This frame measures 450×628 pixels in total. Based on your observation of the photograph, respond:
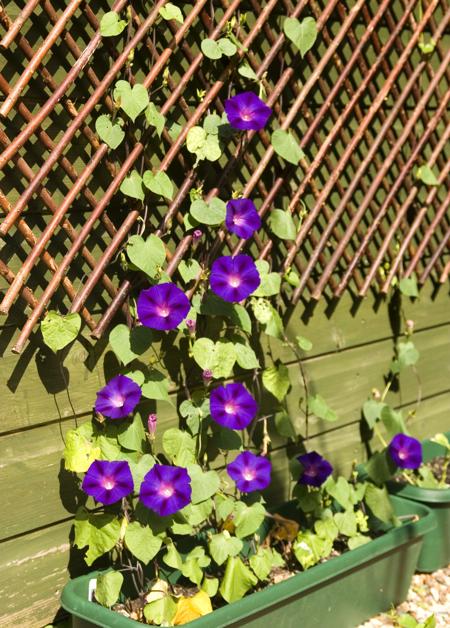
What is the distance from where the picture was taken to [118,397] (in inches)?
85.3

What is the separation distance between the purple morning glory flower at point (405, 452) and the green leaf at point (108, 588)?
3.24 feet

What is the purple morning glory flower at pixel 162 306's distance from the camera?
215 centimetres

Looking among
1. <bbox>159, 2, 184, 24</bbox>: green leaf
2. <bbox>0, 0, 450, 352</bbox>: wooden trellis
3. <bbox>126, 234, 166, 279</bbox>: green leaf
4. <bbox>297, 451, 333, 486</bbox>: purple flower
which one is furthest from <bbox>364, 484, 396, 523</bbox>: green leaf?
<bbox>159, 2, 184, 24</bbox>: green leaf

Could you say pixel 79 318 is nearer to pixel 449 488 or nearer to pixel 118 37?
pixel 118 37

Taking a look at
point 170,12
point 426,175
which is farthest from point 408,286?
point 170,12

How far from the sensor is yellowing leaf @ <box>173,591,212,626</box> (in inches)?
83.0

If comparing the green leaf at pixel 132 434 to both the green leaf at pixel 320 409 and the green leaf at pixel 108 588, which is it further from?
the green leaf at pixel 320 409

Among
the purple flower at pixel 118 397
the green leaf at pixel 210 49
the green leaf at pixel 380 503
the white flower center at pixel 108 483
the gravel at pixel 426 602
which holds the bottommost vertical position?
the gravel at pixel 426 602

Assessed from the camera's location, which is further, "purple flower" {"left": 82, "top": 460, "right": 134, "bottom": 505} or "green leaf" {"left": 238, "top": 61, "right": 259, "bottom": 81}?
"green leaf" {"left": 238, "top": 61, "right": 259, "bottom": 81}

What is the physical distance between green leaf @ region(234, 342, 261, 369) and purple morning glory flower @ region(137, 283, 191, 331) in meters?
0.30

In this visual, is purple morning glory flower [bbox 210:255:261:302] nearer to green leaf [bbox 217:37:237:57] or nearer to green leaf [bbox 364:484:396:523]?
green leaf [bbox 217:37:237:57]

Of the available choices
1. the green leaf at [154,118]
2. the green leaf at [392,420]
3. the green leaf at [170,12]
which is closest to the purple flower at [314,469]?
the green leaf at [392,420]

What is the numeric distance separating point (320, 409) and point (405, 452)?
0.29 m

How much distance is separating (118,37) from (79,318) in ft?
2.22
